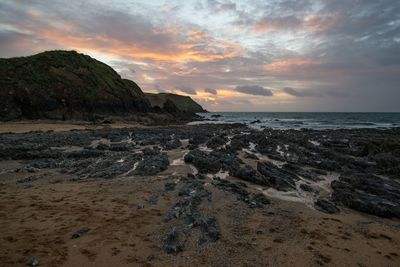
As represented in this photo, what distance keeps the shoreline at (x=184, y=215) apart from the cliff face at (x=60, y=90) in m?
30.5

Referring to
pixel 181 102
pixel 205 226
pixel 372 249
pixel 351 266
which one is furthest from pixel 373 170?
pixel 181 102

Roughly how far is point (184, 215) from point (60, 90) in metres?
49.2

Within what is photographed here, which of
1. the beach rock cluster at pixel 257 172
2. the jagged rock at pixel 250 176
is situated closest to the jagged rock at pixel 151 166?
the beach rock cluster at pixel 257 172

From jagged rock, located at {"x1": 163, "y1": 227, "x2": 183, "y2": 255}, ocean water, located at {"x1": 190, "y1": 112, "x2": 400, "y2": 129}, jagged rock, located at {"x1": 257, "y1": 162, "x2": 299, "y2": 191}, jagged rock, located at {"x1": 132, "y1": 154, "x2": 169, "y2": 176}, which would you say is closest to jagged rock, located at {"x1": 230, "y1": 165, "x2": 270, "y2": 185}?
jagged rock, located at {"x1": 257, "y1": 162, "x2": 299, "y2": 191}

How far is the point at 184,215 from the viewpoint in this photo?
871 cm

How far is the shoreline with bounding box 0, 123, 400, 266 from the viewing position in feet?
21.4

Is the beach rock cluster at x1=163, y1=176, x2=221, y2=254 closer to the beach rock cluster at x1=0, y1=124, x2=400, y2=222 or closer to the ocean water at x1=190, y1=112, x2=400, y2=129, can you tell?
the beach rock cluster at x1=0, y1=124, x2=400, y2=222

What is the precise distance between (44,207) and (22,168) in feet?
20.4

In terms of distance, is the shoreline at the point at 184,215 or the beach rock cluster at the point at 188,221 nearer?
the shoreline at the point at 184,215

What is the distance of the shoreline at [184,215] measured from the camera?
6520mm

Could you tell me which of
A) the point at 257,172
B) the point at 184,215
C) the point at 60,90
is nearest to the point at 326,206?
the point at 257,172

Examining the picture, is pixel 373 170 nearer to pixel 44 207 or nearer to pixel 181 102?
pixel 44 207

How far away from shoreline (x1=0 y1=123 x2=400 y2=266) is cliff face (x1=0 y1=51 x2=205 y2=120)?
30.5 metres

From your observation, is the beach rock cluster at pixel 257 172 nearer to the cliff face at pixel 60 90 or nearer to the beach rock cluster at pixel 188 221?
the beach rock cluster at pixel 188 221
